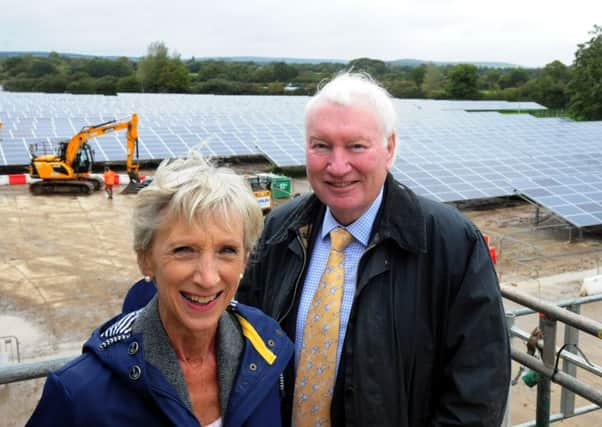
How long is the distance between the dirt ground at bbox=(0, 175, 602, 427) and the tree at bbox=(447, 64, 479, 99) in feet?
147

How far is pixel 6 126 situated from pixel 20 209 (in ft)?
33.5

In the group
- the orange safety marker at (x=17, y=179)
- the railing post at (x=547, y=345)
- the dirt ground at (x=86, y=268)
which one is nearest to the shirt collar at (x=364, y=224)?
the railing post at (x=547, y=345)

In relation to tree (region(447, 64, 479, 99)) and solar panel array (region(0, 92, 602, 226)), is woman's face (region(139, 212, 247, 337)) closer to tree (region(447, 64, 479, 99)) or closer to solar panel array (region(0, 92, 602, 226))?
solar panel array (region(0, 92, 602, 226))

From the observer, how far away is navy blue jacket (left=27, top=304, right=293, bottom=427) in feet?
5.15

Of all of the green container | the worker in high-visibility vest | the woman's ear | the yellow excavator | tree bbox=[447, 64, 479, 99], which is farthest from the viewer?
tree bbox=[447, 64, 479, 99]

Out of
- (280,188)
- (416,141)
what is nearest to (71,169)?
(280,188)

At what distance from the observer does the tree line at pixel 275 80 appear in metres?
50.2

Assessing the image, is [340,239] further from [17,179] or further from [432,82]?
[432,82]

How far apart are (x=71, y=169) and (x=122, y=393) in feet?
64.8

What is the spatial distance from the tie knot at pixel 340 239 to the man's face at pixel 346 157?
50 millimetres

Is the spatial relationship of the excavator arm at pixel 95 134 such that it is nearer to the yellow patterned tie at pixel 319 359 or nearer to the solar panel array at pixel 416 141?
the solar panel array at pixel 416 141

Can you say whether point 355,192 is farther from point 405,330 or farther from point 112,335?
point 112,335

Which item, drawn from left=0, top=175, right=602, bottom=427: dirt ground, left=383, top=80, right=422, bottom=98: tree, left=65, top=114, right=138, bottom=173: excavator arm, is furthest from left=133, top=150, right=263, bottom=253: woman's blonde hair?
left=383, top=80, right=422, bottom=98: tree

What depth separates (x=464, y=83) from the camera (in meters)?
61.9
